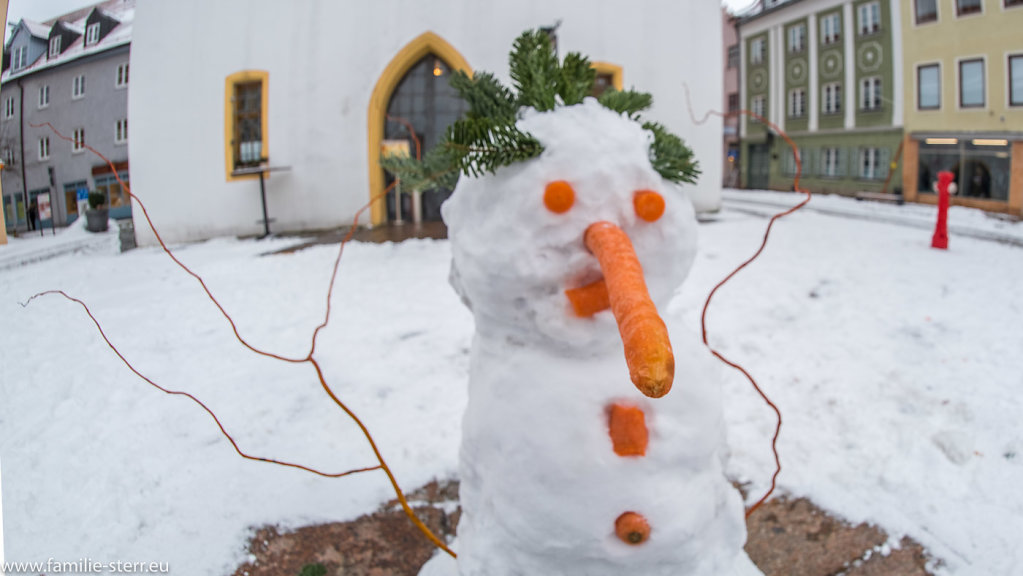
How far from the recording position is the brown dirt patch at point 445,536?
6.04 ft

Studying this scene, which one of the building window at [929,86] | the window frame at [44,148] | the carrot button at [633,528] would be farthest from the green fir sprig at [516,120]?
the building window at [929,86]

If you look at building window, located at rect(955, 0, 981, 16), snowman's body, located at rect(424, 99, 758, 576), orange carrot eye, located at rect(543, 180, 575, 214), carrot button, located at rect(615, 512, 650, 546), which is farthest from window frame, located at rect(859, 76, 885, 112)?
carrot button, located at rect(615, 512, 650, 546)

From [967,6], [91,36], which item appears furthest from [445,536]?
[967,6]

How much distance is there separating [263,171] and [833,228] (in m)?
4.93

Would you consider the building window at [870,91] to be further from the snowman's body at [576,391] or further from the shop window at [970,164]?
the snowman's body at [576,391]

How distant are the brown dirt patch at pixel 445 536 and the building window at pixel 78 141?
1285 mm

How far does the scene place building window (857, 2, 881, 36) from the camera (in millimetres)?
3230

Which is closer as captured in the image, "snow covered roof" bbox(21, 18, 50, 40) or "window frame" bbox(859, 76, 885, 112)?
"snow covered roof" bbox(21, 18, 50, 40)

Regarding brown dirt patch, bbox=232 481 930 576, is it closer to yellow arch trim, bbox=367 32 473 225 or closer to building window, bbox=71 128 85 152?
yellow arch trim, bbox=367 32 473 225

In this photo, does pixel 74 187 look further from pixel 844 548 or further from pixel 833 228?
pixel 833 228

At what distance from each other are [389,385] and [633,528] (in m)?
1.94

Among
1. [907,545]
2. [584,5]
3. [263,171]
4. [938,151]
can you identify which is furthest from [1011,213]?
[263,171]

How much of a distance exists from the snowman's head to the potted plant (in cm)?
72

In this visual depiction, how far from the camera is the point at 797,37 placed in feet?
13.9
